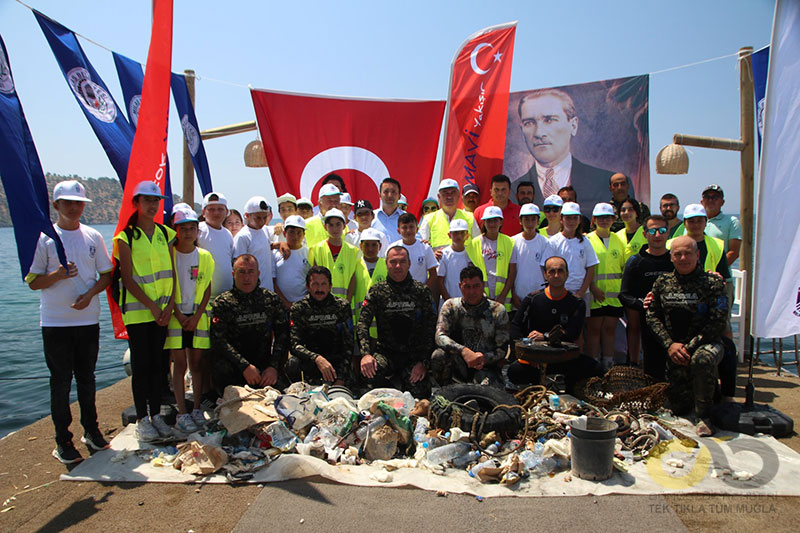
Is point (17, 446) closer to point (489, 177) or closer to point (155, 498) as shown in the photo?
point (155, 498)

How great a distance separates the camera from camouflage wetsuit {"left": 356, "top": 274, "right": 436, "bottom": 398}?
5801mm

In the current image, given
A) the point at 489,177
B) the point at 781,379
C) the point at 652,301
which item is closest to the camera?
the point at 652,301

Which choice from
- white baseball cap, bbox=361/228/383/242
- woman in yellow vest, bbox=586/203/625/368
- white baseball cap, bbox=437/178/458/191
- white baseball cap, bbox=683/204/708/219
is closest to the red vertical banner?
white baseball cap, bbox=361/228/383/242

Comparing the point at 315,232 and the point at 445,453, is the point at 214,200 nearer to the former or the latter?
the point at 315,232

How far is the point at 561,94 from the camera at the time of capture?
9430mm

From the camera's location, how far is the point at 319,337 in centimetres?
579

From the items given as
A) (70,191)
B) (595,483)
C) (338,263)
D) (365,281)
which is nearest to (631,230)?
(365,281)

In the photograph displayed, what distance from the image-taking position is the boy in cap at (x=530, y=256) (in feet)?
21.2

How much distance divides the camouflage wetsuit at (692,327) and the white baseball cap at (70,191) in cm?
542

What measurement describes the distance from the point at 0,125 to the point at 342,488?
3.63 meters

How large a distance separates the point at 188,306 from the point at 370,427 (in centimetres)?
219

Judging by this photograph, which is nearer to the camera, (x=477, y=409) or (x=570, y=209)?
(x=477, y=409)

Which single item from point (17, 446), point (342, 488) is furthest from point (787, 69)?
point (17, 446)

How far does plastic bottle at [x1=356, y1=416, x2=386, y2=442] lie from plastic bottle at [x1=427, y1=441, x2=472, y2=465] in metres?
0.49
